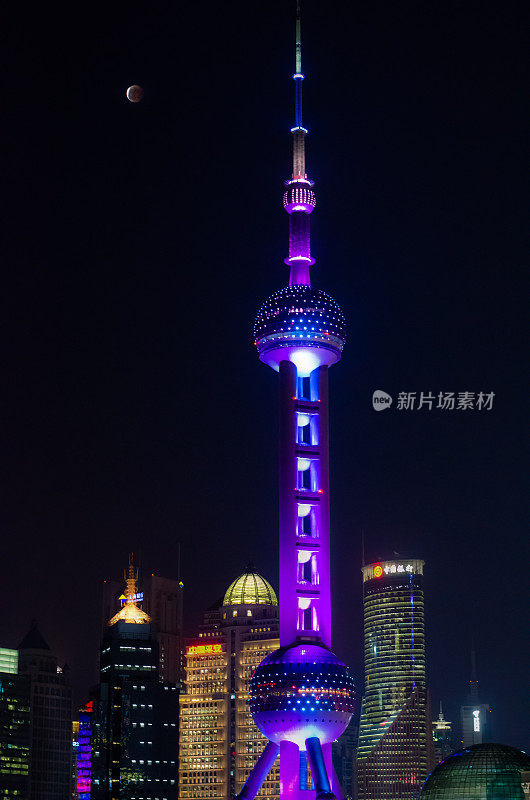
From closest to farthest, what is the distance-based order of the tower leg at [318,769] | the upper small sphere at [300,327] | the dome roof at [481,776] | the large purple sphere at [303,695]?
the tower leg at [318,769] → the dome roof at [481,776] → the large purple sphere at [303,695] → the upper small sphere at [300,327]

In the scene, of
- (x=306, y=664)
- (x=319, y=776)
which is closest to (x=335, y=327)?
(x=306, y=664)

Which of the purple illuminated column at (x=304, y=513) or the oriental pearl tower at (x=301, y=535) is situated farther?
the purple illuminated column at (x=304, y=513)

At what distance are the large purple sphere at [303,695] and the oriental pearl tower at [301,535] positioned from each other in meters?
0.11

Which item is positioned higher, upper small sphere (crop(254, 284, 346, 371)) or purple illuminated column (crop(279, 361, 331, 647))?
upper small sphere (crop(254, 284, 346, 371))

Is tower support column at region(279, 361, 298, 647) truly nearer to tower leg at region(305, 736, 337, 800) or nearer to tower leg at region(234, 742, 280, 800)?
tower leg at region(305, 736, 337, 800)

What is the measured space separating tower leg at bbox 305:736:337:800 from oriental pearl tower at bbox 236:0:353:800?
0.37 ft

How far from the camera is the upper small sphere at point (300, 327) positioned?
181 metres

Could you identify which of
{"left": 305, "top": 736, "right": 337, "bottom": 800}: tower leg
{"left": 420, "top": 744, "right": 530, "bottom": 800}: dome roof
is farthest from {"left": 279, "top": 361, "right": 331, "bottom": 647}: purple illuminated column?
{"left": 420, "top": 744, "right": 530, "bottom": 800}: dome roof

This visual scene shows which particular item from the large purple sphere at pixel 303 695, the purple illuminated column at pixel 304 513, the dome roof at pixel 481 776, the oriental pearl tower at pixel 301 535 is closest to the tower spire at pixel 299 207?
the oriental pearl tower at pixel 301 535

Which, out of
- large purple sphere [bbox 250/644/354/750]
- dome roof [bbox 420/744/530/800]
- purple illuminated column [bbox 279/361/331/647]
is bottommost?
dome roof [bbox 420/744/530/800]

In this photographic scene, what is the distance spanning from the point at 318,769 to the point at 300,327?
173ft

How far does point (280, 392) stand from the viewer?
180 meters

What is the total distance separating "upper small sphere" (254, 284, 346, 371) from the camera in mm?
180875

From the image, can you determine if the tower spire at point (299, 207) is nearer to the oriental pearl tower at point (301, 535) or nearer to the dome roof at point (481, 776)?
the oriental pearl tower at point (301, 535)
